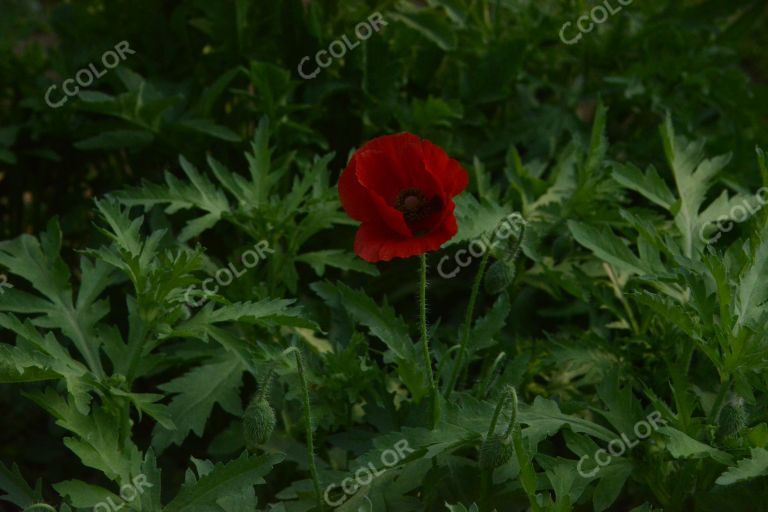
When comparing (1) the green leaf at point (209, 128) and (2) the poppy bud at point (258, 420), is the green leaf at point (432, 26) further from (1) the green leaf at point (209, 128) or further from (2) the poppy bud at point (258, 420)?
(2) the poppy bud at point (258, 420)

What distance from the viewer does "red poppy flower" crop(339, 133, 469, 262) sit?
167cm

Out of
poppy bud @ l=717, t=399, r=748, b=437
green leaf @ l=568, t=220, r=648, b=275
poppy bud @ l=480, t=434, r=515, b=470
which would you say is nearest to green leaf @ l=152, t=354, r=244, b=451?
poppy bud @ l=480, t=434, r=515, b=470

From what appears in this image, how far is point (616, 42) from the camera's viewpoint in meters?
3.15

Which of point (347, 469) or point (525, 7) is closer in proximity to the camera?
point (347, 469)

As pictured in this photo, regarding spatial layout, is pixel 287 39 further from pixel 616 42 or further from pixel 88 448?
pixel 88 448

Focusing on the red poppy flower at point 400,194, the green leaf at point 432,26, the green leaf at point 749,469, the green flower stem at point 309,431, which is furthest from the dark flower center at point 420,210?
the green leaf at point 432,26

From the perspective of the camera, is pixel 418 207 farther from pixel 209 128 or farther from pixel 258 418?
pixel 209 128

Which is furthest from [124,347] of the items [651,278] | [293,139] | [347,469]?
[651,278]

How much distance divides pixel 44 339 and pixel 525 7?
196 cm

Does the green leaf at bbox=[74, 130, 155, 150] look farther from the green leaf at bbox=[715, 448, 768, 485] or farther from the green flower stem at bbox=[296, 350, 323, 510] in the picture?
the green leaf at bbox=[715, 448, 768, 485]

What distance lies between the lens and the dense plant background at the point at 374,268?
1.93 metres

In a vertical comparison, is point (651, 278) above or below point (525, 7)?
below

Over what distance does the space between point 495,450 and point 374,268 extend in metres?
0.67

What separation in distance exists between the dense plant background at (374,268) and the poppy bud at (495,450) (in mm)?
47
